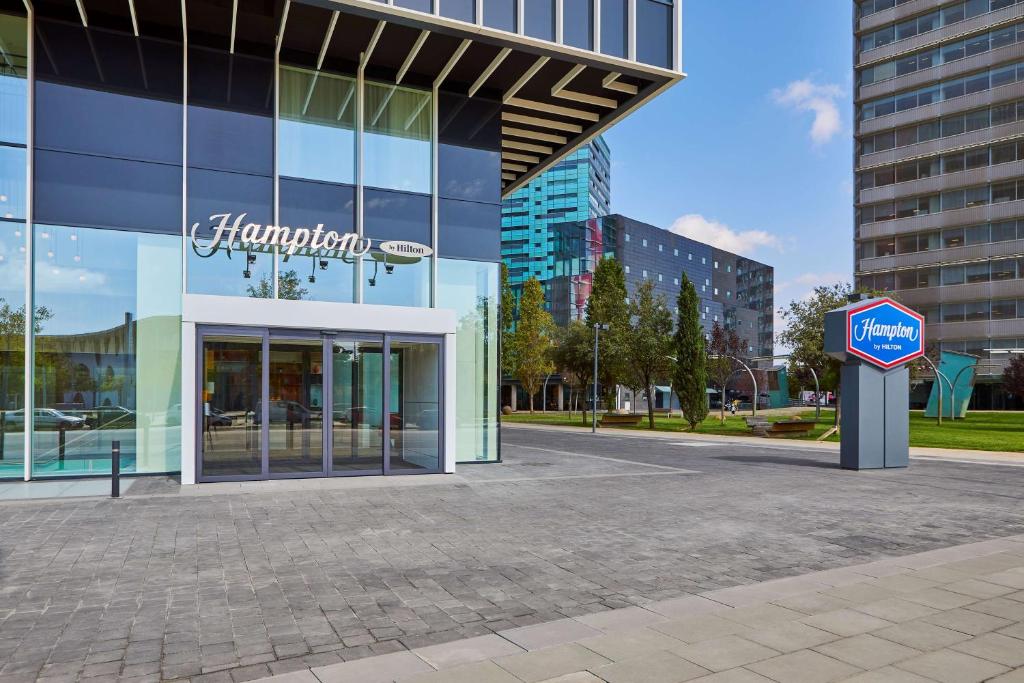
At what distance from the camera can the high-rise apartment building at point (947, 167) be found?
66125 millimetres

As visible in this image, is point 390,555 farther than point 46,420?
No

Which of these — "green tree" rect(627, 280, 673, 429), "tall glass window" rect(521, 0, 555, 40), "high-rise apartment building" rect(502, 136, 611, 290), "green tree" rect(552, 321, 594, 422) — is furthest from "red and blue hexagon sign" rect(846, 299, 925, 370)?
"high-rise apartment building" rect(502, 136, 611, 290)

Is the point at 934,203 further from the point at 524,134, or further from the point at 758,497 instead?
the point at 758,497

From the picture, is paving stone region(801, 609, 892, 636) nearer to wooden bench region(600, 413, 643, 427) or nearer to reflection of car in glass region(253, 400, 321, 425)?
reflection of car in glass region(253, 400, 321, 425)

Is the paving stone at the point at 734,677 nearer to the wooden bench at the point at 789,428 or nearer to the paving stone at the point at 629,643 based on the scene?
the paving stone at the point at 629,643

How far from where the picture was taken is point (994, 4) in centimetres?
6662

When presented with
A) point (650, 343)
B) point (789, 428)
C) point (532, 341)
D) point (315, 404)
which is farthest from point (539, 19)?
point (532, 341)

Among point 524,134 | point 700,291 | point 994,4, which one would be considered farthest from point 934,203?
point 524,134

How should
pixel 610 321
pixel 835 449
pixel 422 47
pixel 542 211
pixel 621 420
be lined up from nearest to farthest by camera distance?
pixel 422 47 < pixel 835 449 < pixel 621 420 < pixel 610 321 < pixel 542 211

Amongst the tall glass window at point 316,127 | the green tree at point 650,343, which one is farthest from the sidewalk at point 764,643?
the green tree at point 650,343

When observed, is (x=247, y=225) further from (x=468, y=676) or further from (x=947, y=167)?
(x=947, y=167)

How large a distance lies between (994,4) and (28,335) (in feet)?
265

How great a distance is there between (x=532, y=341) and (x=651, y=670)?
56952 mm

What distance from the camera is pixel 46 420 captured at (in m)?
14.2
